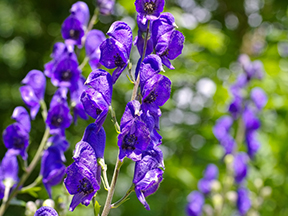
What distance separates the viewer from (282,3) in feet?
11.6

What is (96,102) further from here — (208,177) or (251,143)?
(251,143)

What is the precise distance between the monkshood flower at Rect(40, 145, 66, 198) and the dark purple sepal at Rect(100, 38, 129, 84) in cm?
63

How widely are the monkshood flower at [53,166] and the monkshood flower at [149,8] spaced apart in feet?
2.49

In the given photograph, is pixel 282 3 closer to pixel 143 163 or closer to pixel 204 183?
pixel 204 183

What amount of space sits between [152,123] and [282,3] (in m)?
3.08

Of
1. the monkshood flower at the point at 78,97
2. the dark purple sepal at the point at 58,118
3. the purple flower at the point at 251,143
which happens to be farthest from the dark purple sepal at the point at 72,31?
the purple flower at the point at 251,143

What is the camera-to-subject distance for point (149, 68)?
1.02 meters

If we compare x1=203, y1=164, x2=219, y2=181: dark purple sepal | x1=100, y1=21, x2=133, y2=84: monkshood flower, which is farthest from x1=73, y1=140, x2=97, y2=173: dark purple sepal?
x1=203, y1=164, x2=219, y2=181: dark purple sepal

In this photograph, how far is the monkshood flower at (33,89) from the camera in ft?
5.75

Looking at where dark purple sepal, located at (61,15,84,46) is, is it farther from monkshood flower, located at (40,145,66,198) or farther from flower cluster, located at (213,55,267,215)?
flower cluster, located at (213,55,267,215)

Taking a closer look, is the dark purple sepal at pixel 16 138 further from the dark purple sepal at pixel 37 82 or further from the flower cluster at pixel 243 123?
the flower cluster at pixel 243 123

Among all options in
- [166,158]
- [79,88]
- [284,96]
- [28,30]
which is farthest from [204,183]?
[28,30]

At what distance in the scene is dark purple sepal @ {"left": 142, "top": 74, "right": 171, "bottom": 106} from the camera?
1006 millimetres

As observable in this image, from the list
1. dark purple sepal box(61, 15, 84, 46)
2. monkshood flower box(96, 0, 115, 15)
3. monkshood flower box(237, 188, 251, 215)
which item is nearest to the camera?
dark purple sepal box(61, 15, 84, 46)
